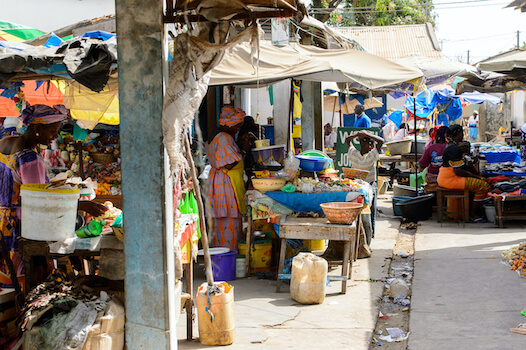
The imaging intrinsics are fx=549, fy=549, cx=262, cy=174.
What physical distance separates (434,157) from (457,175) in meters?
1.20

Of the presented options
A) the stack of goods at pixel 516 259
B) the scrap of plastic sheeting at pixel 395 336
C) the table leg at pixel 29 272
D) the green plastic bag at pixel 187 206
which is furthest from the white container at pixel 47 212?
the stack of goods at pixel 516 259

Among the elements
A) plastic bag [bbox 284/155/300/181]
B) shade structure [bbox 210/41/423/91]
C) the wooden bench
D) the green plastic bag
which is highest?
shade structure [bbox 210/41/423/91]

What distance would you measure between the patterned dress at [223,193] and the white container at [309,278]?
5.81 feet

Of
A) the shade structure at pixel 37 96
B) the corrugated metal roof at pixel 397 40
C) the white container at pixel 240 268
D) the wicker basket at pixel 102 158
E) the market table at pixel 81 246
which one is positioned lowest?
the white container at pixel 240 268

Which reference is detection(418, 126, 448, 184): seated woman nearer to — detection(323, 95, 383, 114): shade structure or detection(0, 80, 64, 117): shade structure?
detection(323, 95, 383, 114): shade structure

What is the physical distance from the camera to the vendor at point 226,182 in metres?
8.00

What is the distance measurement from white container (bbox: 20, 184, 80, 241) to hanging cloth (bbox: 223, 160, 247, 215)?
3609 millimetres

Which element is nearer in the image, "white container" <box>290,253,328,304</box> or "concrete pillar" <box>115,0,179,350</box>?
"concrete pillar" <box>115,0,179,350</box>

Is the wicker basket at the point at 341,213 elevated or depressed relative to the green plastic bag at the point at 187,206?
depressed

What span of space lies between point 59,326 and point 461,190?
9.11m

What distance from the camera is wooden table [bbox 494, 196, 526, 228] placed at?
10.9m

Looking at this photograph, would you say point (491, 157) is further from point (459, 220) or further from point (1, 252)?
point (1, 252)

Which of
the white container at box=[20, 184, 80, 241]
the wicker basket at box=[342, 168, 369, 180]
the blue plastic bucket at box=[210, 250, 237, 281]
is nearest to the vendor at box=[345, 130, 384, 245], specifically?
the wicker basket at box=[342, 168, 369, 180]

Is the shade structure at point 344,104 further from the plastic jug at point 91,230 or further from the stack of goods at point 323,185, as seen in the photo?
the plastic jug at point 91,230
